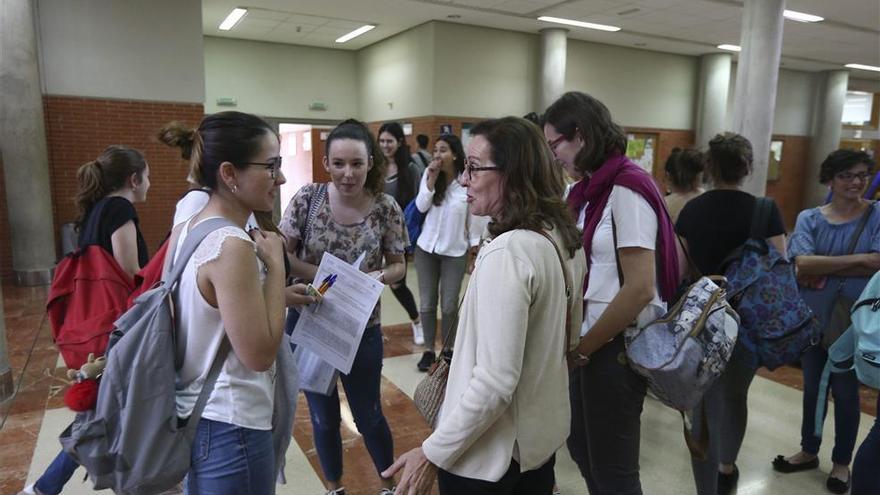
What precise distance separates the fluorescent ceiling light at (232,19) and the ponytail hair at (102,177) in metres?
6.77

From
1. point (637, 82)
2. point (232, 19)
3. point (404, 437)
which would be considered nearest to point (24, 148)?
point (232, 19)

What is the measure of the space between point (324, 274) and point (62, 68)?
700 cm

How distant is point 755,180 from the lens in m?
6.64

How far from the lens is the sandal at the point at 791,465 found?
2600mm

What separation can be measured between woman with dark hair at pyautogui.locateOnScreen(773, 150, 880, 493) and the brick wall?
6872 mm

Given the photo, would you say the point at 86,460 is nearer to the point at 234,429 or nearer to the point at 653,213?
the point at 234,429

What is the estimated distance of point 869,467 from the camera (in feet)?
6.10

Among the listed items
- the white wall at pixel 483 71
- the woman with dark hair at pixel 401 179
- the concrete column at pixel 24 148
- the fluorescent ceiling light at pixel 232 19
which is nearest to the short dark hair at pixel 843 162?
the woman with dark hair at pixel 401 179

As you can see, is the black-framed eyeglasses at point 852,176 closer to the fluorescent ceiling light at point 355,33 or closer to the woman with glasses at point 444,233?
the woman with glasses at point 444,233

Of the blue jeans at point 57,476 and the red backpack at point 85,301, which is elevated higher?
the red backpack at point 85,301

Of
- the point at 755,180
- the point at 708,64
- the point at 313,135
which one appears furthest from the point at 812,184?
the point at 313,135

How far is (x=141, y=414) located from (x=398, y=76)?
9.17 metres

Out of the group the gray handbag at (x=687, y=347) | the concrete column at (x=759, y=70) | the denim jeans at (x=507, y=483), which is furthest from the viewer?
the concrete column at (x=759, y=70)

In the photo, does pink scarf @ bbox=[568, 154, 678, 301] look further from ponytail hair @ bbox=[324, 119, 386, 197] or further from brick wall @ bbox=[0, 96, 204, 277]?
brick wall @ bbox=[0, 96, 204, 277]
